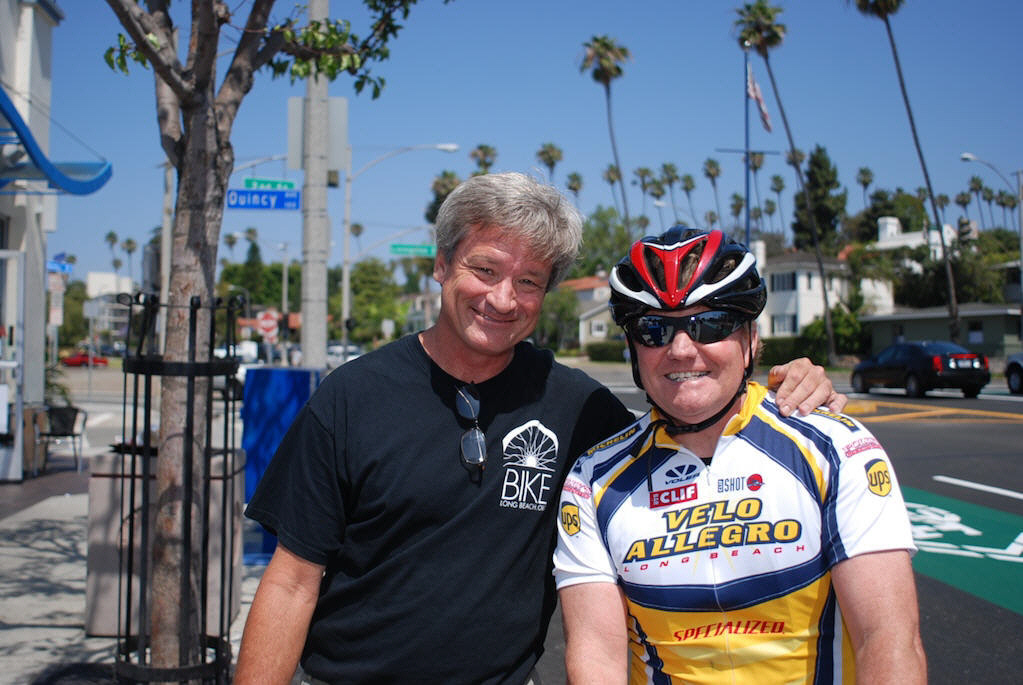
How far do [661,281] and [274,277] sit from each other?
13198 cm

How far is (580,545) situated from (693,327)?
1.97ft

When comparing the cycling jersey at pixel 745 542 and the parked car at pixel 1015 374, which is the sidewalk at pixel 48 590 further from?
the parked car at pixel 1015 374

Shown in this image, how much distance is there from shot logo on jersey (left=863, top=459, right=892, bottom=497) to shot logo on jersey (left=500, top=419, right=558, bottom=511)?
0.82 metres

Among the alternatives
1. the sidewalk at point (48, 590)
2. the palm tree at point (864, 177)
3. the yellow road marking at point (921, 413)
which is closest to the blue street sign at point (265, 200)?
the sidewalk at point (48, 590)

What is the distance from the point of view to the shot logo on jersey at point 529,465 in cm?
229

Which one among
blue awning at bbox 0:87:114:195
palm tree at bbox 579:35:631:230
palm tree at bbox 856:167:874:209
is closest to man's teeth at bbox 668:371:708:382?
blue awning at bbox 0:87:114:195

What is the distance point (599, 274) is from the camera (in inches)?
3799

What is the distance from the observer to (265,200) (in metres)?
10.8

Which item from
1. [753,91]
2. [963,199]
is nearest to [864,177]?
[963,199]

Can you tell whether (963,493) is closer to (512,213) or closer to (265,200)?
(265,200)

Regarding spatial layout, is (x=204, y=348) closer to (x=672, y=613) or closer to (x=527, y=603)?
(x=527, y=603)

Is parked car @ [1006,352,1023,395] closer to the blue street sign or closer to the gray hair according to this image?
the blue street sign

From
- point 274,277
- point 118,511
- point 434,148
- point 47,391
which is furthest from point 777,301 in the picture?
point 274,277

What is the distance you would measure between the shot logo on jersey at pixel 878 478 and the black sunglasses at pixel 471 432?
0.94 meters
